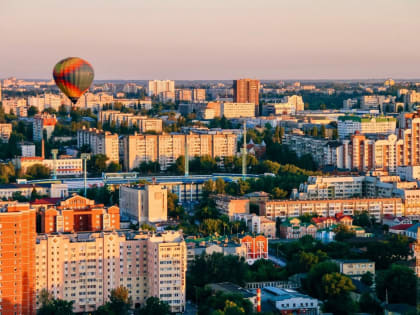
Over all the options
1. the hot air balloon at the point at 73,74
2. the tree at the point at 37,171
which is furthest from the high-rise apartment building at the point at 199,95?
the hot air balloon at the point at 73,74

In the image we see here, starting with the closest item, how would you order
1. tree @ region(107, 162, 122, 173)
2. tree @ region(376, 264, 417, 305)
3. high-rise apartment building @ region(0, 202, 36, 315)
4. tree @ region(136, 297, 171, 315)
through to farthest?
1. high-rise apartment building @ region(0, 202, 36, 315)
2. tree @ region(136, 297, 171, 315)
3. tree @ region(376, 264, 417, 305)
4. tree @ region(107, 162, 122, 173)

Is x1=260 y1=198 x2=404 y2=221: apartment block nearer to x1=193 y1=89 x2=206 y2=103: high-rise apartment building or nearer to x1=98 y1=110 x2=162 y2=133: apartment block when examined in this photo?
x1=98 y1=110 x2=162 y2=133: apartment block

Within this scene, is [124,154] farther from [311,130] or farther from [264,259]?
[264,259]

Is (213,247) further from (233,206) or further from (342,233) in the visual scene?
(233,206)

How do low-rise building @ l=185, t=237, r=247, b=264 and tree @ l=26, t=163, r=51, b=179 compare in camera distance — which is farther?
tree @ l=26, t=163, r=51, b=179

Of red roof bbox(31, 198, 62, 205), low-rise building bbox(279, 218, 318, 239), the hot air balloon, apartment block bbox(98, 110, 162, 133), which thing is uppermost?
the hot air balloon

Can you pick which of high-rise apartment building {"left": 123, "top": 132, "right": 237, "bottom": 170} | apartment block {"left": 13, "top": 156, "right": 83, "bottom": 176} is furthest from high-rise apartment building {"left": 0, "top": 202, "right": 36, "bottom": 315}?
high-rise apartment building {"left": 123, "top": 132, "right": 237, "bottom": 170}
